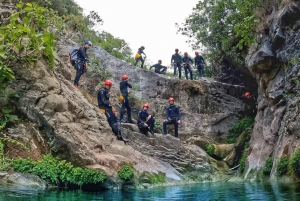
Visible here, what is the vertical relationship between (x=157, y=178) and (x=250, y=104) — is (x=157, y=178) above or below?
below

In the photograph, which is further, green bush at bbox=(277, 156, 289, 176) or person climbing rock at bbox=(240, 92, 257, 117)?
person climbing rock at bbox=(240, 92, 257, 117)

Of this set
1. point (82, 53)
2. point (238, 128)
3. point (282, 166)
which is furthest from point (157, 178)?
point (238, 128)

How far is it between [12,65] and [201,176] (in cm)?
875

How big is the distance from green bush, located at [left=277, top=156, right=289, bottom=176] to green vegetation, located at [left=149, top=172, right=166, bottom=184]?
12.7 ft

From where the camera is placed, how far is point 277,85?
14977 mm

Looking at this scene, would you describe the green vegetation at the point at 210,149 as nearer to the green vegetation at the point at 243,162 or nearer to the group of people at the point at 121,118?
the green vegetation at the point at 243,162

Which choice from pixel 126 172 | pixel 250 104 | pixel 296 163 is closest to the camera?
pixel 296 163

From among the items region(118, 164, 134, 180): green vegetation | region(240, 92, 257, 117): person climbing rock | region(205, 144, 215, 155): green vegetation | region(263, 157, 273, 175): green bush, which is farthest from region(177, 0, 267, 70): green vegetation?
region(118, 164, 134, 180): green vegetation

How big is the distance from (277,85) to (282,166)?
4.72 m

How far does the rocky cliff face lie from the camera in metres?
12.5

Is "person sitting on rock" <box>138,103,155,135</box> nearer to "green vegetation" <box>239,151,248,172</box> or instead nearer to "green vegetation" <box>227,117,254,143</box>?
"green vegetation" <box>239,151,248,172</box>

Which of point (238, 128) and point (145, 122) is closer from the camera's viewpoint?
point (145, 122)

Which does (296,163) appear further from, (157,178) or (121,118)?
(121,118)

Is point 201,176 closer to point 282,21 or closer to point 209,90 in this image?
point 282,21
